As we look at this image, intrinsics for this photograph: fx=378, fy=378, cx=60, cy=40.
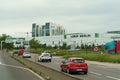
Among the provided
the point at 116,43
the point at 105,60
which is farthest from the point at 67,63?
the point at 116,43

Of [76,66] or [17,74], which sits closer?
[17,74]

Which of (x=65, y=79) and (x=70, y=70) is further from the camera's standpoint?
(x=70, y=70)

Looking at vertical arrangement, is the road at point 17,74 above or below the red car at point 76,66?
below

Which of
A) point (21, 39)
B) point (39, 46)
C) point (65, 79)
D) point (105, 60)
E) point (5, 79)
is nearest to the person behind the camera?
point (65, 79)

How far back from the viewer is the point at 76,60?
3275cm

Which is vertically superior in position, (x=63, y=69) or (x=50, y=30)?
(x=50, y=30)

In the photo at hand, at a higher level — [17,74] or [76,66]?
[76,66]

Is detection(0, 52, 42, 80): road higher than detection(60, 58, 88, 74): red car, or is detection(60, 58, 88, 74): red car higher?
detection(60, 58, 88, 74): red car

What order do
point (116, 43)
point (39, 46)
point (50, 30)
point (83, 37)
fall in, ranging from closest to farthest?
point (116, 43) < point (83, 37) < point (39, 46) < point (50, 30)

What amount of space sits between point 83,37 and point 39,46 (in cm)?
6485

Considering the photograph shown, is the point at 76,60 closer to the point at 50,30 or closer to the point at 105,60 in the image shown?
the point at 105,60

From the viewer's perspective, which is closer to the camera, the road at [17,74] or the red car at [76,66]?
the road at [17,74]

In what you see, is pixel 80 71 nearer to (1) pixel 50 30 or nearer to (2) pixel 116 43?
(2) pixel 116 43

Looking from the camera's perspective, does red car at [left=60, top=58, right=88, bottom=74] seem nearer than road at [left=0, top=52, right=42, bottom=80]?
No
